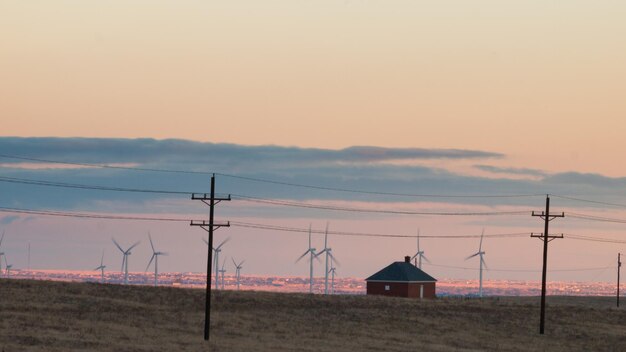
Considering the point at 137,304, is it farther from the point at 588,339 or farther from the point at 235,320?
the point at 588,339

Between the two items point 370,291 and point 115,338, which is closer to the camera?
point 115,338

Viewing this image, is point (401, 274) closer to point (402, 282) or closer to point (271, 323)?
point (402, 282)

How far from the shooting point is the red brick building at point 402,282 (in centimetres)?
14812

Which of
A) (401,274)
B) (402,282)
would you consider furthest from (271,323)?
(401,274)

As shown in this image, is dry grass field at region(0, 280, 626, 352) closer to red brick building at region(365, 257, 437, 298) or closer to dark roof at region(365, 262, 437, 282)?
red brick building at region(365, 257, 437, 298)

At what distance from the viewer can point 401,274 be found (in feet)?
490

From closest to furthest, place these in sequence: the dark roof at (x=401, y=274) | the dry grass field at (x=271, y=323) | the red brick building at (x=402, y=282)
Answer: the dry grass field at (x=271, y=323)
the red brick building at (x=402, y=282)
the dark roof at (x=401, y=274)

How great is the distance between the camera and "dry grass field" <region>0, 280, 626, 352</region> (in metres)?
73.6

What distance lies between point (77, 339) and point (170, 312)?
24.5m

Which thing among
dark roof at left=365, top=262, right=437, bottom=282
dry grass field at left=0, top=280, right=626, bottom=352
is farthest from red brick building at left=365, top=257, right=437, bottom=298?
dry grass field at left=0, top=280, right=626, bottom=352

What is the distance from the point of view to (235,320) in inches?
3583

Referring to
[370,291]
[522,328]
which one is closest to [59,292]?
[522,328]

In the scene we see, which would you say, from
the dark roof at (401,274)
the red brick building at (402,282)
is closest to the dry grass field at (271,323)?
the red brick building at (402,282)

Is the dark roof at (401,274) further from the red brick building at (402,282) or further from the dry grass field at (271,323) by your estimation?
the dry grass field at (271,323)
